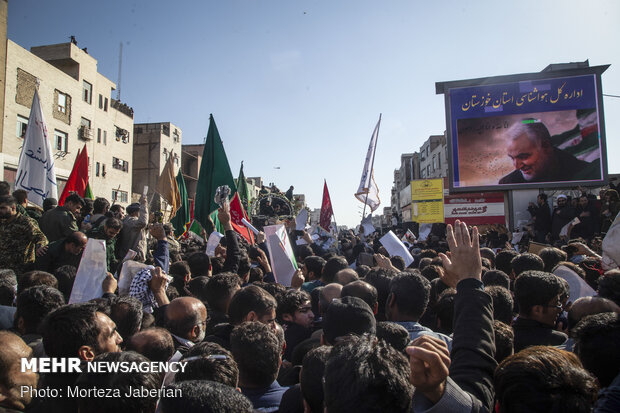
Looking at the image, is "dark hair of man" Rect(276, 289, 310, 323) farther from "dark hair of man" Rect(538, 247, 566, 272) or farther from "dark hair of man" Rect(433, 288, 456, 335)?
"dark hair of man" Rect(538, 247, 566, 272)

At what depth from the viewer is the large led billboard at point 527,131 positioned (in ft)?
50.4

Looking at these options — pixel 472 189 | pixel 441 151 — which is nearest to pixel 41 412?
pixel 472 189

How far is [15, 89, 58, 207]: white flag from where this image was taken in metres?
6.85

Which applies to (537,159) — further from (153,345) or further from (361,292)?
(153,345)

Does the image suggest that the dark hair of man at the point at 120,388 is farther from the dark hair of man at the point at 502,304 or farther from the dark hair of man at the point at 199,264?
the dark hair of man at the point at 199,264

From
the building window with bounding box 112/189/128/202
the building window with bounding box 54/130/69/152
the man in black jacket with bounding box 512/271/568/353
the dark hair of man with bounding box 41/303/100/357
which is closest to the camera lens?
the dark hair of man with bounding box 41/303/100/357

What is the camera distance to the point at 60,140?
79.6 ft

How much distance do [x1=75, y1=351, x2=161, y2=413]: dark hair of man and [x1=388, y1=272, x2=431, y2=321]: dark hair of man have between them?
6.06 feet

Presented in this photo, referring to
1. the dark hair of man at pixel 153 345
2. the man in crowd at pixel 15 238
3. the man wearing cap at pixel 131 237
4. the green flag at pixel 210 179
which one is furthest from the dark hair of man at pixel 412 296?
the green flag at pixel 210 179

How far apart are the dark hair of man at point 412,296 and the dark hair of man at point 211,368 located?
147cm

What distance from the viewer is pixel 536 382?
140 centimetres

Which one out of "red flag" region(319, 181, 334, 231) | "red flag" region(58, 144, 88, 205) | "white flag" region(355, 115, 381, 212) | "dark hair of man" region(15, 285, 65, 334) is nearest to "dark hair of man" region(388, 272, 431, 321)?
"dark hair of man" region(15, 285, 65, 334)

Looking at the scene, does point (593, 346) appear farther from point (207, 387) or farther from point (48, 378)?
point (48, 378)

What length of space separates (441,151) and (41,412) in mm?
52339
